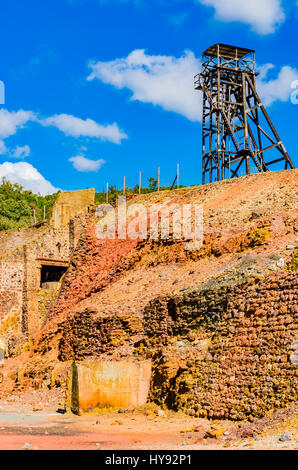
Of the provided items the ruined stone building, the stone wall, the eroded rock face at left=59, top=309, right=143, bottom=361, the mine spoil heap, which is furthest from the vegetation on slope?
the stone wall

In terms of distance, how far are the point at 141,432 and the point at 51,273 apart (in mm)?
18157

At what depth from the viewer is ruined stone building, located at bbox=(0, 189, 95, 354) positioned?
2725 centimetres

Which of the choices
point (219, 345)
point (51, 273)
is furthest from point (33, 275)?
point (219, 345)

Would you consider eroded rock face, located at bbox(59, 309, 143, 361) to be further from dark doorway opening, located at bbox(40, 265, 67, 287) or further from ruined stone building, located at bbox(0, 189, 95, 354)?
dark doorway opening, located at bbox(40, 265, 67, 287)

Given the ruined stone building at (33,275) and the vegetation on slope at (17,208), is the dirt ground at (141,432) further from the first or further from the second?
the vegetation on slope at (17,208)

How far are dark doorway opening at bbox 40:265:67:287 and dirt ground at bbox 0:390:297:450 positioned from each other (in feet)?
46.7

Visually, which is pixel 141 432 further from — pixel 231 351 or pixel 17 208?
pixel 17 208

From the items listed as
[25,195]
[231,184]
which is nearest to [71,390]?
[231,184]

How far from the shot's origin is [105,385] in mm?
15312

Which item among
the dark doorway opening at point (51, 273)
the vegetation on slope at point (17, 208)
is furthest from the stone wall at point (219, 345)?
the vegetation on slope at point (17, 208)

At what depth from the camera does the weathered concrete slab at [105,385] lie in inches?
594
